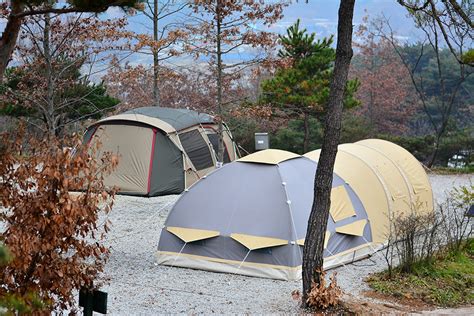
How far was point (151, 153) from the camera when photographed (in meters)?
14.0

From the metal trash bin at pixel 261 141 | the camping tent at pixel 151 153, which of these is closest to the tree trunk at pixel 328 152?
the camping tent at pixel 151 153

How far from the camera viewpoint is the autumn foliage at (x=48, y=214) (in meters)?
4.40

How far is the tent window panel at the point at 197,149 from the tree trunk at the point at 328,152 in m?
8.01

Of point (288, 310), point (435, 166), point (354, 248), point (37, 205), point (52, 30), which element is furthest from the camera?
point (435, 166)

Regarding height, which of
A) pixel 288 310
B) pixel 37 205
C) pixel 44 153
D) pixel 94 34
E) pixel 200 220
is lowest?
pixel 288 310

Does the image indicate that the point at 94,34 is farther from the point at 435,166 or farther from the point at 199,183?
the point at 435,166

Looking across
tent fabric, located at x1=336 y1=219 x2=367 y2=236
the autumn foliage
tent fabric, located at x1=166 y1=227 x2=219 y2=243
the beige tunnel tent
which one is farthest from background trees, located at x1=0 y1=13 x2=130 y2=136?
the autumn foliage

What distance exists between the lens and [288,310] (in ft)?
22.0

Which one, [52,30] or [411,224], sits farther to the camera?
[52,30]

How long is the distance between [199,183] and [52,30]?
12.8ft

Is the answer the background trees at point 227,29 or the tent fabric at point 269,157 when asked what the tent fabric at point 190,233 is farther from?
the background trees at point 227,29

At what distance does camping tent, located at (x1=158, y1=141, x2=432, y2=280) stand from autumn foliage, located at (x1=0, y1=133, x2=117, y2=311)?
11.9ft

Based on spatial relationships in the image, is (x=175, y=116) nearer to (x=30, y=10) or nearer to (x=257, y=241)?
(x=257, y=241)

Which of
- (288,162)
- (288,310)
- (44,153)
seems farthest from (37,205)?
(288,162)
